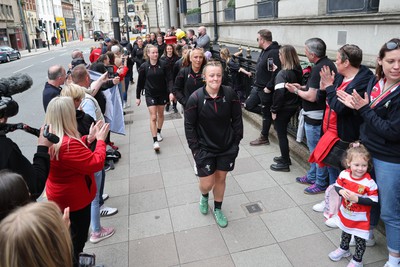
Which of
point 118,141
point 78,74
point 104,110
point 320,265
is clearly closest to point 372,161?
point 320,265

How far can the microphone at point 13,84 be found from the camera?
235 cm

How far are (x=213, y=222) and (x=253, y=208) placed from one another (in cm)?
60

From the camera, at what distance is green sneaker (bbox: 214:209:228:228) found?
3885 millimetres

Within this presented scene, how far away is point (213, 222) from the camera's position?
4.00 meters

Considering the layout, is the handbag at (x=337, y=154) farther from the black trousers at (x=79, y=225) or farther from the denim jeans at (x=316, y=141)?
the black trousers at (x=79, y=225)

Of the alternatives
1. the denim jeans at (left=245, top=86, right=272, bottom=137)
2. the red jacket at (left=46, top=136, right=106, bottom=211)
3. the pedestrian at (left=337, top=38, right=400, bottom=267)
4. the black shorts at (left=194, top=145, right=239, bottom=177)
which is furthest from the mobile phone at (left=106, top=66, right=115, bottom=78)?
the pedestrian at (left=337, top=38, right=400, bottom=267)

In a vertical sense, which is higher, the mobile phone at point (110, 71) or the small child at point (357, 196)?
the mobile phone at point (110, 71)

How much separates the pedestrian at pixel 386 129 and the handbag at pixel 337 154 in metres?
0.51

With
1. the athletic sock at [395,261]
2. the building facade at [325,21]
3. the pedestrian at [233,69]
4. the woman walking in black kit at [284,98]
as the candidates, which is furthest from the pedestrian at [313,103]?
the pedestrian at [233,69]

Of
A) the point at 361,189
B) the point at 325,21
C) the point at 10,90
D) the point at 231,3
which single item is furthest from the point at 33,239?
the point at 231,3

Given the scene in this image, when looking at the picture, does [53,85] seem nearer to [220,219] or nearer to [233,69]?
[220,219]

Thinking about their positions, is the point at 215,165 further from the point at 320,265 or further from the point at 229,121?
the point at 320,265

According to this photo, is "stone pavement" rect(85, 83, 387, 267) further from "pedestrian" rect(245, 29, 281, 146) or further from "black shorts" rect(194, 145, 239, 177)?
"pedestrian" rect(245, 29, 281, 146)

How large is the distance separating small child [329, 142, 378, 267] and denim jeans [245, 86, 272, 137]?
9.22ft
